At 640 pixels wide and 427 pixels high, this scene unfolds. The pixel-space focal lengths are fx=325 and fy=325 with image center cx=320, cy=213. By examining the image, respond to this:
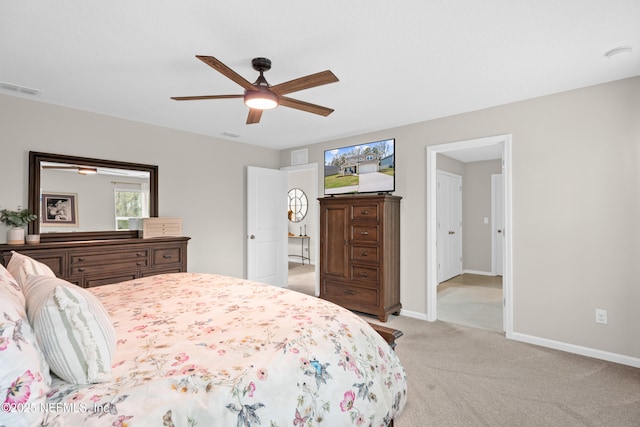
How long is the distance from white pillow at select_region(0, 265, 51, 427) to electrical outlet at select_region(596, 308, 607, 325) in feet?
12.9

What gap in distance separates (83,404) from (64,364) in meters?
0.19

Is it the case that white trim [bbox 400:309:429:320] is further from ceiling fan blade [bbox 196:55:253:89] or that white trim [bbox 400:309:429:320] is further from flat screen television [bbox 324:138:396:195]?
ceiling fan blade [bbox 196:55:253:89]

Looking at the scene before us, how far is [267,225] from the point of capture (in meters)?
5.55

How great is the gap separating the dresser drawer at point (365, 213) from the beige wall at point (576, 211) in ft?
4.66

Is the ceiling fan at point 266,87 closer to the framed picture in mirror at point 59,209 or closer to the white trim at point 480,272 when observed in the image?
the framed picture in mirror at point 59,209

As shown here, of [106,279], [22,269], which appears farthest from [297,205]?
[22,269]

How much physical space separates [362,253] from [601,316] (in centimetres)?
240

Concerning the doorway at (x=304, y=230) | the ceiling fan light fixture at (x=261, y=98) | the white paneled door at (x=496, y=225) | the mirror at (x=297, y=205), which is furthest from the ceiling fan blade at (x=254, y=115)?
the mirror at (x=297, y=205)

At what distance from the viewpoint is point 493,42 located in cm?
228

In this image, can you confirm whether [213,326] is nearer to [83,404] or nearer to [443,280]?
[83,404]

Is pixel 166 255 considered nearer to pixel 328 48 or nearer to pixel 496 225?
pixel 328 48

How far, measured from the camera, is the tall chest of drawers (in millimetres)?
4031

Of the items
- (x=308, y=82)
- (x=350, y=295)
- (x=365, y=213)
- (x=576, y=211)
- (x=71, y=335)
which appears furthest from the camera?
(x=350, y=295)

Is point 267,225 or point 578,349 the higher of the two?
point 267,225
